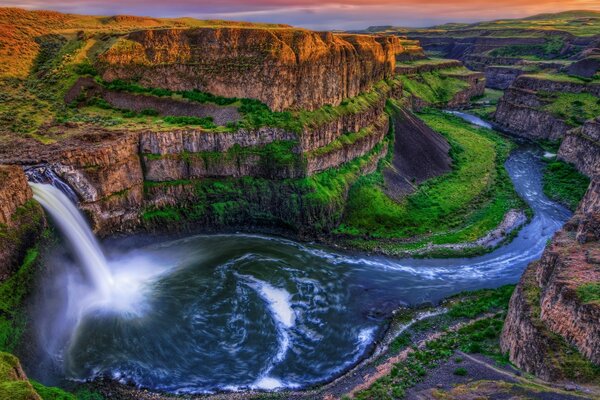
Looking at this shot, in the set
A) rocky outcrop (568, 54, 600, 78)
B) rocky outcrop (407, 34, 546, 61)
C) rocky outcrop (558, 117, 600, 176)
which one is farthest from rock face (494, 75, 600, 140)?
rocky outcrop (407, 34, 546, 61)

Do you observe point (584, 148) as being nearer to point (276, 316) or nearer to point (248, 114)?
point (248, 114)

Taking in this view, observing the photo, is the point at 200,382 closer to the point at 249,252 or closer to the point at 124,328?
the point at 124,328

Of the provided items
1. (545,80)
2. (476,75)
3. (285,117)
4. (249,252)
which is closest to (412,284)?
(249,252)

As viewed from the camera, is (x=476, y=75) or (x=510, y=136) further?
(x=476, y=75)

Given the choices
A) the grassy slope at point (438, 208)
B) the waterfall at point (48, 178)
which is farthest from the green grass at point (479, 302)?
the waterfall at point (48, 178)

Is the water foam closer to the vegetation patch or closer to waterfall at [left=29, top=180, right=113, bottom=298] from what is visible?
waterfall at [left=29, top=180, right=113, bottom=298]

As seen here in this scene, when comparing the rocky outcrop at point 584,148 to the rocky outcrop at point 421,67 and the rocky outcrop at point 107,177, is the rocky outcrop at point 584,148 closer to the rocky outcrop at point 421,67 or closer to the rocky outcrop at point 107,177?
the rocky outcrop at point 421,67
